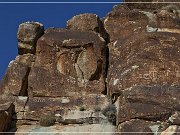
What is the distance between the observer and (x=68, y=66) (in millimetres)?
21547

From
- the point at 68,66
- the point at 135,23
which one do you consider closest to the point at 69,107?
the point at 68,66

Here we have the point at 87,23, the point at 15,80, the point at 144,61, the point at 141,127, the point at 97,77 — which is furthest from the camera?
the point at 87,23

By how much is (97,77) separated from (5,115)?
4.15 metres

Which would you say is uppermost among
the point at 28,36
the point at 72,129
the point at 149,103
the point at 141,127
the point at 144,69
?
the point at 28,36

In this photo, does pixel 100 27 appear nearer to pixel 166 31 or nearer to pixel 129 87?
pixel 166 31

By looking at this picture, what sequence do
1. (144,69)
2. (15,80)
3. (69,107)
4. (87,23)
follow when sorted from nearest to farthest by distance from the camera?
1. (144,69)
2. (69,107)
3. (15,80)
4. (87,23)

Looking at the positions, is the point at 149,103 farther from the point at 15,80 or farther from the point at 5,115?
the point at 15,80

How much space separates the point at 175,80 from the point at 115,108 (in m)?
2.28

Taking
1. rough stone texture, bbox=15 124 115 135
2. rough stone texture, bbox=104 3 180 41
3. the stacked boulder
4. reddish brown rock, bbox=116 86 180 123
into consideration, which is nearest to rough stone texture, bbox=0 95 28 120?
rough stone texture, bbox=15 124 115 135

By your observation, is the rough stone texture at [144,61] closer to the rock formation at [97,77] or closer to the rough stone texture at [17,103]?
the rock formation at [97,77]

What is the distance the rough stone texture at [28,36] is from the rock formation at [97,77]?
0.13ft

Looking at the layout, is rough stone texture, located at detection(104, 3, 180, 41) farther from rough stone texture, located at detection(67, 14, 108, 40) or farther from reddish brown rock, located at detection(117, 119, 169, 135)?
reddish brown rock, located at detection(117, 119, 169, 135)

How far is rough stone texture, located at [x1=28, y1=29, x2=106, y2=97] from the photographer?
20.9 m

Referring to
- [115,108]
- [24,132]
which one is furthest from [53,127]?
[115,108]
